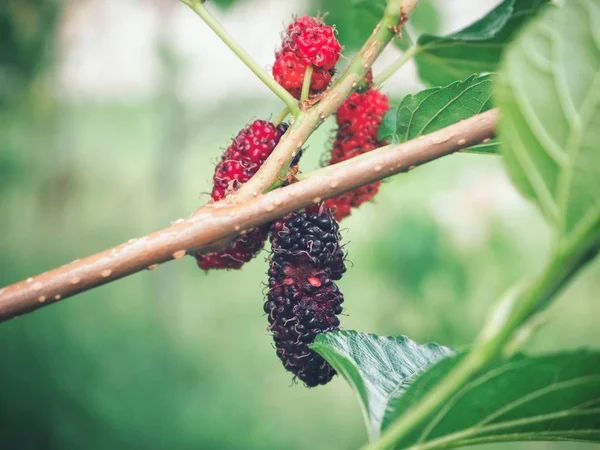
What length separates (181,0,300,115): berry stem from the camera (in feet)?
1.58

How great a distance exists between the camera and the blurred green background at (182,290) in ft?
6.47

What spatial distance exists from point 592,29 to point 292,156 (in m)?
0.23

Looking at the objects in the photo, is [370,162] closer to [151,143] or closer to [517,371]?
[517,371]

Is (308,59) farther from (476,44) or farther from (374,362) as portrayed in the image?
(374,362)

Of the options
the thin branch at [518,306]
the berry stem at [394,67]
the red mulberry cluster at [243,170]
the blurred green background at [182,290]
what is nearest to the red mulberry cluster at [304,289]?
the red mulberry cluster at [243,170]

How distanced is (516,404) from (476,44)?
34 centimetres

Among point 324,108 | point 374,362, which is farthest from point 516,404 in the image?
point 324,108

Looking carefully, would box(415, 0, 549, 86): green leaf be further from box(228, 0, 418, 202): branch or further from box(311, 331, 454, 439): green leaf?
box(311, 331, 454, 439): green leaf

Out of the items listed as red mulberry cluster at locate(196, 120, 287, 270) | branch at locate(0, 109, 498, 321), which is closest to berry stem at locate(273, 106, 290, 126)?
red mulberry cluster at locate(196, 120, 287, 270)

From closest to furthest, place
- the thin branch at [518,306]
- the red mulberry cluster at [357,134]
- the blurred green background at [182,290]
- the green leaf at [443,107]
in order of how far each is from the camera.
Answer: the thin branch at [518,306] → the green leaf at [443,107] → the red mulberry cluster at [357,134] → the blurred green background at [182,290]

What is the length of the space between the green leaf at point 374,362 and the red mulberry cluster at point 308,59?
0.24m

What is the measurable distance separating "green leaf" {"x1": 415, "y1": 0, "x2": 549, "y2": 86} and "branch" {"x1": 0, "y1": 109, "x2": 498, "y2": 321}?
13 centimetres

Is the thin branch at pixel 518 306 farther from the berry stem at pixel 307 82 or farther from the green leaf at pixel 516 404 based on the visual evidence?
the berry stem at pixel 307 82

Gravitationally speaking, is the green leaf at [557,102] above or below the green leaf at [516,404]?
above
